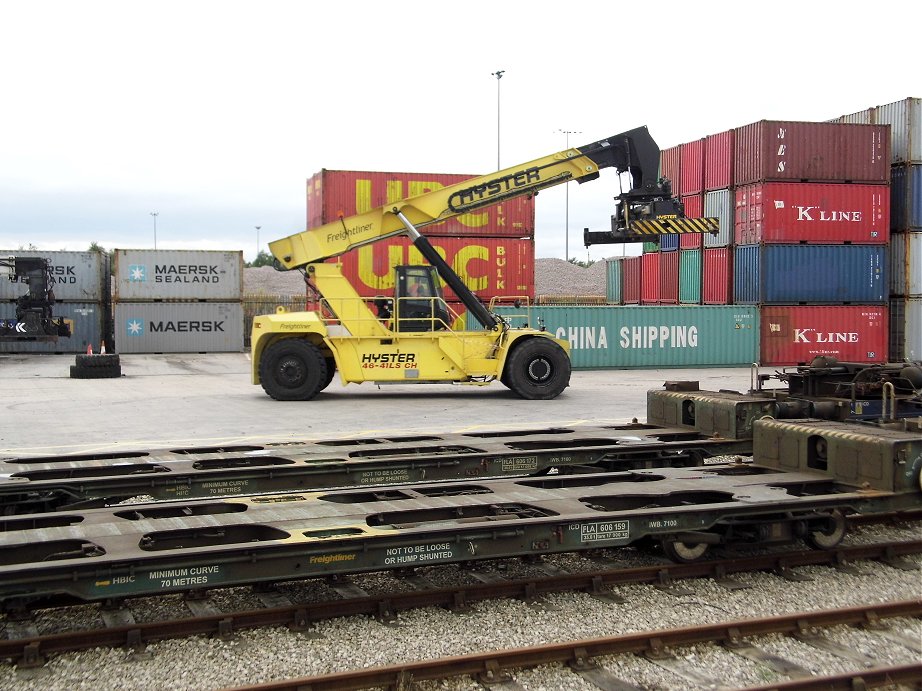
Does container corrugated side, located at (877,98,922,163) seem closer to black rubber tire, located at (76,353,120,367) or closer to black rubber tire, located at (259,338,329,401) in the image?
black rubber tire, located at (259,338,329,401)

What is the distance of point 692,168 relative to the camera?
33.3 metres

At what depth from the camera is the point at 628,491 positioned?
7.70 m

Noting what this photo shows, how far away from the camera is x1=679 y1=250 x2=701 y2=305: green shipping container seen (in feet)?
107

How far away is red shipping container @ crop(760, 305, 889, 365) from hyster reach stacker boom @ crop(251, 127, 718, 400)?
11967 mm

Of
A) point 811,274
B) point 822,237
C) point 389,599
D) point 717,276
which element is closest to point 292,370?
point 389,599

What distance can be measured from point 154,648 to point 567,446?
18.2 ft

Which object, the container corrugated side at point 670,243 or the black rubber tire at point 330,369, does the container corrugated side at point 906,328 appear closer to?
the container corrugated side at point 670,243

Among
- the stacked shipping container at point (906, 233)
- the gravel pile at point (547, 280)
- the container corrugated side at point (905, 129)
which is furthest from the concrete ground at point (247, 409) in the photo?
the gravel pile at point (547, 280)

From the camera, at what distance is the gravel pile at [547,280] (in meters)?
65.3

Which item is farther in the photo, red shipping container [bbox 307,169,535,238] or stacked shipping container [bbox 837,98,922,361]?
red shipping container [bbox 307,169,535,238]

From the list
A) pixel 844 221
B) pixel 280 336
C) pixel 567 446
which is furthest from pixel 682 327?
pixel 567 446

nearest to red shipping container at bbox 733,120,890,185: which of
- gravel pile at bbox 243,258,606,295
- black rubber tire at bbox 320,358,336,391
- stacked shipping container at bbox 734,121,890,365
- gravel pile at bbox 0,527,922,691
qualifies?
stacked shipping container at bbox 734,121,890,365

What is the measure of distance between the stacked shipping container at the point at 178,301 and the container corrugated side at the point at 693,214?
17726 millimetres

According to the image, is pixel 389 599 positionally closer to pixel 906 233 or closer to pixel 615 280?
pixel 906 233
